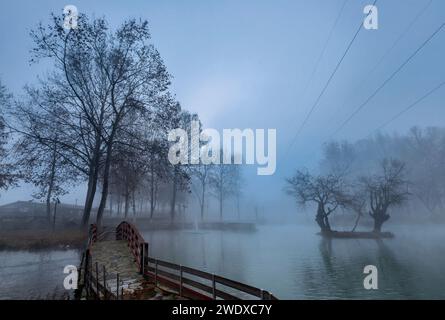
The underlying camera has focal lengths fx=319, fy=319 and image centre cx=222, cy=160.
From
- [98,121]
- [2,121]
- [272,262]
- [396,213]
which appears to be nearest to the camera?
[272,262]

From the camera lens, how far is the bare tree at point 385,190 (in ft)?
136

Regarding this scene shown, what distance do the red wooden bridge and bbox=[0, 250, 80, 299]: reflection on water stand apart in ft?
4.37

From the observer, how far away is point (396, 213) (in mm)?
63281

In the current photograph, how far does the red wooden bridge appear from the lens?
30.7 ft

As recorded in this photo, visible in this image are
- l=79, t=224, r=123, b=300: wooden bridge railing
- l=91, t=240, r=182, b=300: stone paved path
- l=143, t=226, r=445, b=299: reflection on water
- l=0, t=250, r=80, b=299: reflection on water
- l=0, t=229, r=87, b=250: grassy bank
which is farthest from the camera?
l=0, t=229, r=87, b=250: grassy bank

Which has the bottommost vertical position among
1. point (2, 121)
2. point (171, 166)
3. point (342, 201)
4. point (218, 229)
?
point (218, 229)

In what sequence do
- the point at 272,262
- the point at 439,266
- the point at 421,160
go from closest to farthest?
1. the point at 439,266
2. the point at 272,262
3. the point at 421,160

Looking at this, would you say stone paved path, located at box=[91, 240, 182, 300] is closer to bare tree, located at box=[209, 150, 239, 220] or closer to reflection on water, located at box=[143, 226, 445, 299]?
reflection on water, located at box=[143, 226, 445, 299]

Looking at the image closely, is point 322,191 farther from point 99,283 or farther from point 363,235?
point 99,283

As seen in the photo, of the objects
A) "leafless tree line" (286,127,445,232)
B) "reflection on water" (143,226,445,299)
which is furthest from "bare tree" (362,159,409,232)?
"reflection on water" (143,226,445,299)

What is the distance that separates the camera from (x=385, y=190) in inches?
1646
